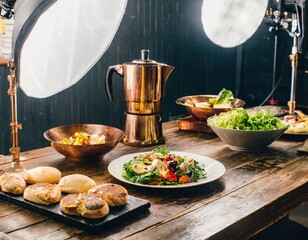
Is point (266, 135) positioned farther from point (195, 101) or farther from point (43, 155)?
point (43, 155)

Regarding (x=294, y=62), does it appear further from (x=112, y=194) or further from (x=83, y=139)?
(x=112, y=194)

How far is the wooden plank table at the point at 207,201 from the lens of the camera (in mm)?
1414

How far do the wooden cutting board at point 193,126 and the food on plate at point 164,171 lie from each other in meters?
0.87

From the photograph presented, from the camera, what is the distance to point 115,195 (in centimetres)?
152

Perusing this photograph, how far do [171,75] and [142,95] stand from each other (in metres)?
3.44

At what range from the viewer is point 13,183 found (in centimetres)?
162

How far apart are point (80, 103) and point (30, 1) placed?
3901mm

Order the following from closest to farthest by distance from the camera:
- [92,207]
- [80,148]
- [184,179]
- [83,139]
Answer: [92,207] < [184,179] < [80,148] < [83,139]

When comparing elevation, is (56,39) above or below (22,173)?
above

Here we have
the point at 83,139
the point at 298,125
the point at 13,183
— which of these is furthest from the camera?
the point at 298,125

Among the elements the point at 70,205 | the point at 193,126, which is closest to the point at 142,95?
the point at 193,126

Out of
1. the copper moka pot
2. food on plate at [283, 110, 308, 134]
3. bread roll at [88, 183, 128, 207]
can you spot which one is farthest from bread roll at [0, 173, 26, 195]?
food on plate at [283, 110, 308, 134]

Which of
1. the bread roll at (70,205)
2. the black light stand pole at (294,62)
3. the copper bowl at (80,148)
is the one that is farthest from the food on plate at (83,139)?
the black light stand pole at (294,62)

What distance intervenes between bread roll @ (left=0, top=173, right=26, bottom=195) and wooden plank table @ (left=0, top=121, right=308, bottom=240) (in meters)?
0.05
